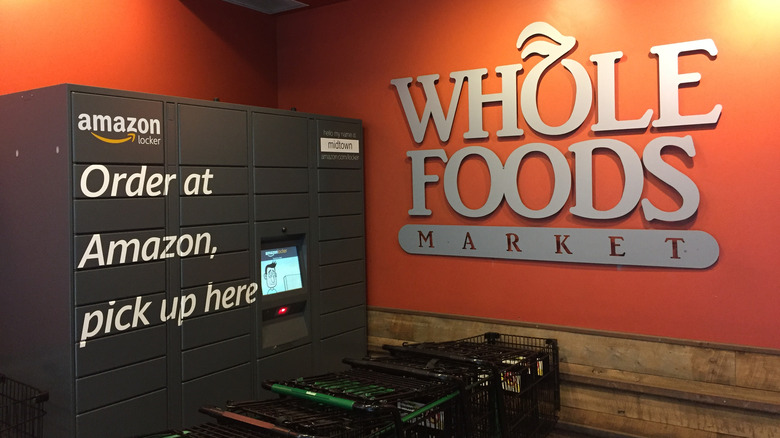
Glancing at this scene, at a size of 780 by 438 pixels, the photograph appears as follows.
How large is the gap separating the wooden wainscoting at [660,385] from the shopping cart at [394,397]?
141 cm

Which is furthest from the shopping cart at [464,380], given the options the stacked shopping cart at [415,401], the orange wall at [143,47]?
the orange wall at [143,47]

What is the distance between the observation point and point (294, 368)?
4008 millimetres

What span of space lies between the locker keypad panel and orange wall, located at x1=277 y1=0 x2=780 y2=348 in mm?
522

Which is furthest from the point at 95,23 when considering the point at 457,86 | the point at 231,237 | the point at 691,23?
the point at 691,23

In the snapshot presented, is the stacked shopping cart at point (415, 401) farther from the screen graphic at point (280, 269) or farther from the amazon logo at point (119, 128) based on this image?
the amazon logo at point (119, 128)

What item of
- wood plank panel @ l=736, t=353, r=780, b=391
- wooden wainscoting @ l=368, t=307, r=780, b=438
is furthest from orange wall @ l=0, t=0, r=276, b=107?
wood plank panel @ l=736, t=353, r=780, b=391

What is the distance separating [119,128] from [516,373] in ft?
7.63

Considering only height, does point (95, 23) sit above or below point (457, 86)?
above

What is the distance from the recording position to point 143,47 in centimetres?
404

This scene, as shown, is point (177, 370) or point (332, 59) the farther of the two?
point (332, 59)

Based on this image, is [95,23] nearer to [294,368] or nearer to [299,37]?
[299,37]

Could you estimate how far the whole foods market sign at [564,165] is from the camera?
11.1ft

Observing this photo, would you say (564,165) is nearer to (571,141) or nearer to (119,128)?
(571,141)

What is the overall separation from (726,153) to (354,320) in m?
2.57
